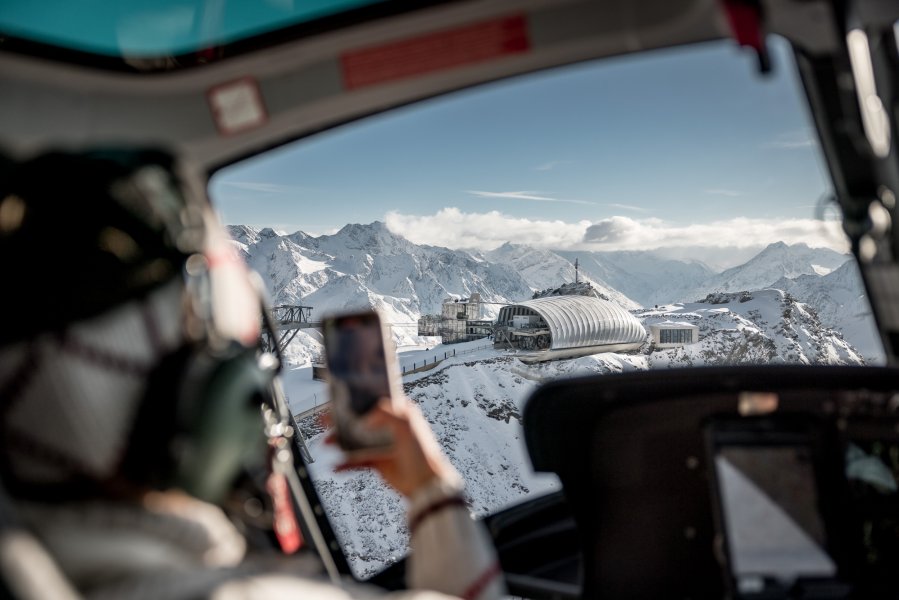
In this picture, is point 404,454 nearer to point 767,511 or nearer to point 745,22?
point 767,511

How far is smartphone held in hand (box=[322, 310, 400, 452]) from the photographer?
997mm

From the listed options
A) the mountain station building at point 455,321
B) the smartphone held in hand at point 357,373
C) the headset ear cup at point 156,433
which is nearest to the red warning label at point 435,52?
the smartphone held in hand at point 357,373

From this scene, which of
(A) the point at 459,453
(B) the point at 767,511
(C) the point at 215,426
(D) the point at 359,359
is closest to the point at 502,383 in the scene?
(A) the point at 459,453

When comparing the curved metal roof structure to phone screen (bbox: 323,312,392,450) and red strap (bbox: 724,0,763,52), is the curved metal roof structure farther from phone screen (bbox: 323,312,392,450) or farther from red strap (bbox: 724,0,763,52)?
phone screen (bbox: 323,312,392,450)

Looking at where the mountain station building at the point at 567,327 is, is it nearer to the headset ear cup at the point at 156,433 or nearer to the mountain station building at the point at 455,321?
the mountain station building at the point at 455,321

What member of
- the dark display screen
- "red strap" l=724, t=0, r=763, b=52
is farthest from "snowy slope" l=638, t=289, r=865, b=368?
"red strap" l=724, t=0, r=763, b=52

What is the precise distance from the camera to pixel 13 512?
52 centimetres

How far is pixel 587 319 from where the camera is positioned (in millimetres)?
4195

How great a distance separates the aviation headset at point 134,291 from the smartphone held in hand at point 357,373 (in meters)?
0.33

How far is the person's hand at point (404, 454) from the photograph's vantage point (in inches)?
35.2

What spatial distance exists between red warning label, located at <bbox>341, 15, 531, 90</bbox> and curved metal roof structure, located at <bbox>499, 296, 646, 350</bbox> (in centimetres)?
241

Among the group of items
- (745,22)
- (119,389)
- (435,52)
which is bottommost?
(119,389)

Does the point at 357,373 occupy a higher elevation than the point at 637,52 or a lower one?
lower

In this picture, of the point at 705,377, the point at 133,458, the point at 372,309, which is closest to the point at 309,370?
the point at 372,309
